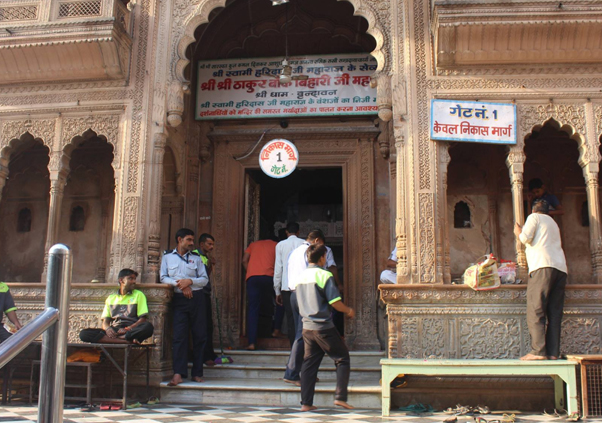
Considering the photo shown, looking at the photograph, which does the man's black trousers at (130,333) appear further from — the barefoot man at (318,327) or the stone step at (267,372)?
the barefoot man at (318,327)

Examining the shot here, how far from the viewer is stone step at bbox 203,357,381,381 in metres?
7.21

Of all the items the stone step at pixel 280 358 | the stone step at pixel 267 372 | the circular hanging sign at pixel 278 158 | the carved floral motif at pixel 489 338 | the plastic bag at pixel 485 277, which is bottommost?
the stone step at pixel 267 372

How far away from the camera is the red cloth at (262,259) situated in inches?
329

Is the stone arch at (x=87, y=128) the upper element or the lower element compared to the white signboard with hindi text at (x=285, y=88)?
lower

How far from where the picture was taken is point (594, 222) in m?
6.93

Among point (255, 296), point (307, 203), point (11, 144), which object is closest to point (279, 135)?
point (255, 296)

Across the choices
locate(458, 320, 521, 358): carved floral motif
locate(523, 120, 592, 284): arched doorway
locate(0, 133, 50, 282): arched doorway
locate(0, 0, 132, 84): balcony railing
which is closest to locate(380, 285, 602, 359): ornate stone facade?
locate(458, 320, 521, 358): carved floral motif

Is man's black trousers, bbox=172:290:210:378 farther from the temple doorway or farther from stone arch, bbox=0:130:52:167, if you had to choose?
the temple doorway

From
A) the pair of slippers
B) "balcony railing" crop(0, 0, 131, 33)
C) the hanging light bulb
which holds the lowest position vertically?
the pair of slippers

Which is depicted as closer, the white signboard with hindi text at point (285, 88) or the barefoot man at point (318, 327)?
the barefoot man at point (318, 327)

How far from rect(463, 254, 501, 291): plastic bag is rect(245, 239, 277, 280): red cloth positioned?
2.75 m

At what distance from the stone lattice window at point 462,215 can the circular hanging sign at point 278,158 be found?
239cm

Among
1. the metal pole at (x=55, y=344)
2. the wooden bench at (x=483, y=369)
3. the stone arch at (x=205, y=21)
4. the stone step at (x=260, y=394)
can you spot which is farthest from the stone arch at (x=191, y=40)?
the metal pole at (x=55, y=344)

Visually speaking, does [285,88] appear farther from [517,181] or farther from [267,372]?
[267,372]
